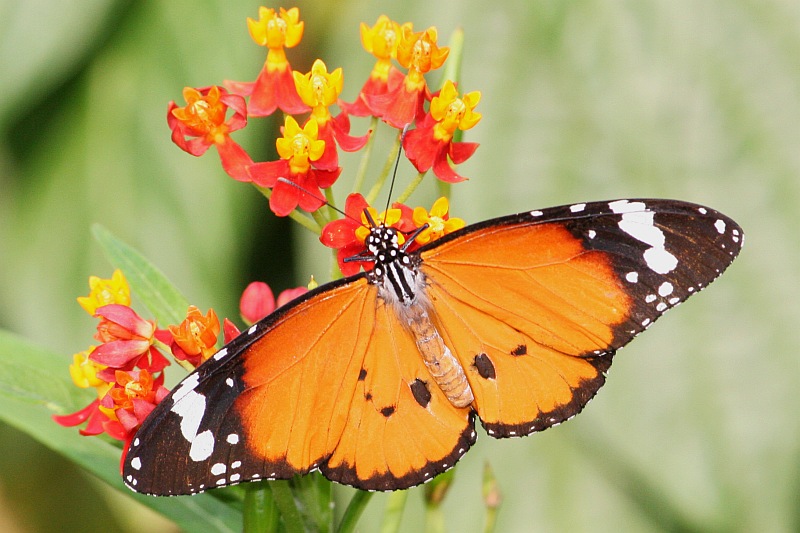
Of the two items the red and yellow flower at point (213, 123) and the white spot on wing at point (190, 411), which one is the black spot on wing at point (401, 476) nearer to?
the white spot on wing at point (190, 411)

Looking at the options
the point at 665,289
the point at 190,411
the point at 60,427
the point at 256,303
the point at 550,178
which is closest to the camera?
the point at 190,411

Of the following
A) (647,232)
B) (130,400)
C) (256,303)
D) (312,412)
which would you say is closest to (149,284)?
(256,303)

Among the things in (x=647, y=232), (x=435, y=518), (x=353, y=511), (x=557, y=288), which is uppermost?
(x=647, y=232)

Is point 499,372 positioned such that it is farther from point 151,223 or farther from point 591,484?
point 151,223

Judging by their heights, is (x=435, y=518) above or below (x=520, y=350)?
below

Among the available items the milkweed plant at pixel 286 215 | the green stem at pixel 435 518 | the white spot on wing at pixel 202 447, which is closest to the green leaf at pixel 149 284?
the milkweed plant at pixel 286 215

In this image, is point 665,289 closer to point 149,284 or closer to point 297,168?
point 297,168

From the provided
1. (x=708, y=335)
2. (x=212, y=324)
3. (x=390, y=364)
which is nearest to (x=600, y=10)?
(x=708, y=335)

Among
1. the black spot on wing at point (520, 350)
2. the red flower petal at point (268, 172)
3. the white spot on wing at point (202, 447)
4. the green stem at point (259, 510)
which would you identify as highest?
the red flower petal at point (268, 172)

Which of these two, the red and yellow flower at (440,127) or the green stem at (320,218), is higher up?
the red and yellow flower at (440,127)
